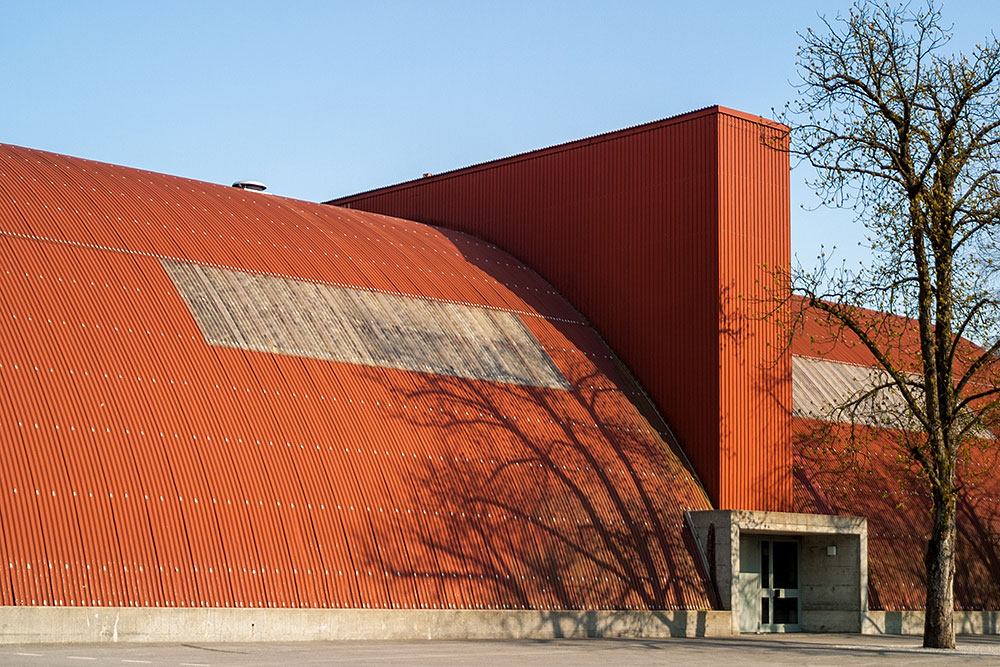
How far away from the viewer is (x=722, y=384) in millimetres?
33469

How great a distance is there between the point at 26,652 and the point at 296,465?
25.8 ft

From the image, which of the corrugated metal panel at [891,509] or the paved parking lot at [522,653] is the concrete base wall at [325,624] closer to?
the paved parking lot at [522,653]

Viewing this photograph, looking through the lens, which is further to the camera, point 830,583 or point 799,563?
point 799,563

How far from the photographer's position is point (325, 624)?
24.0 m

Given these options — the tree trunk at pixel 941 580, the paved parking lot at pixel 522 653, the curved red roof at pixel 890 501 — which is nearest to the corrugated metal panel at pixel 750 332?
the curved red roof at pixel 890 501

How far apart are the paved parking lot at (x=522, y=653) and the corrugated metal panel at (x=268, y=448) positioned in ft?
4.89

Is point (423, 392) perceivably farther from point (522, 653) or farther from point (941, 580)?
point (941, 580)

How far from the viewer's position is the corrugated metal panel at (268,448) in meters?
22.6

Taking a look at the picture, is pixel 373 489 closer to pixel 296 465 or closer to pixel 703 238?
pixel 296 465

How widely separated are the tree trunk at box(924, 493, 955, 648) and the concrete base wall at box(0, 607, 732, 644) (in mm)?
5293

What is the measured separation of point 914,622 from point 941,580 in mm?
8187

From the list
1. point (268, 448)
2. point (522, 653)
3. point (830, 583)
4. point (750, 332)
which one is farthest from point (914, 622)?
point (268, 448)

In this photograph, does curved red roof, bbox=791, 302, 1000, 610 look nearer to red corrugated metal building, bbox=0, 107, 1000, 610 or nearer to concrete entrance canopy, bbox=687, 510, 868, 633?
red corrugated metal building, bbox=0, 107, 1000, 610

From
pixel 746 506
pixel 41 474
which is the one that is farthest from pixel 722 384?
pixel 41 474
